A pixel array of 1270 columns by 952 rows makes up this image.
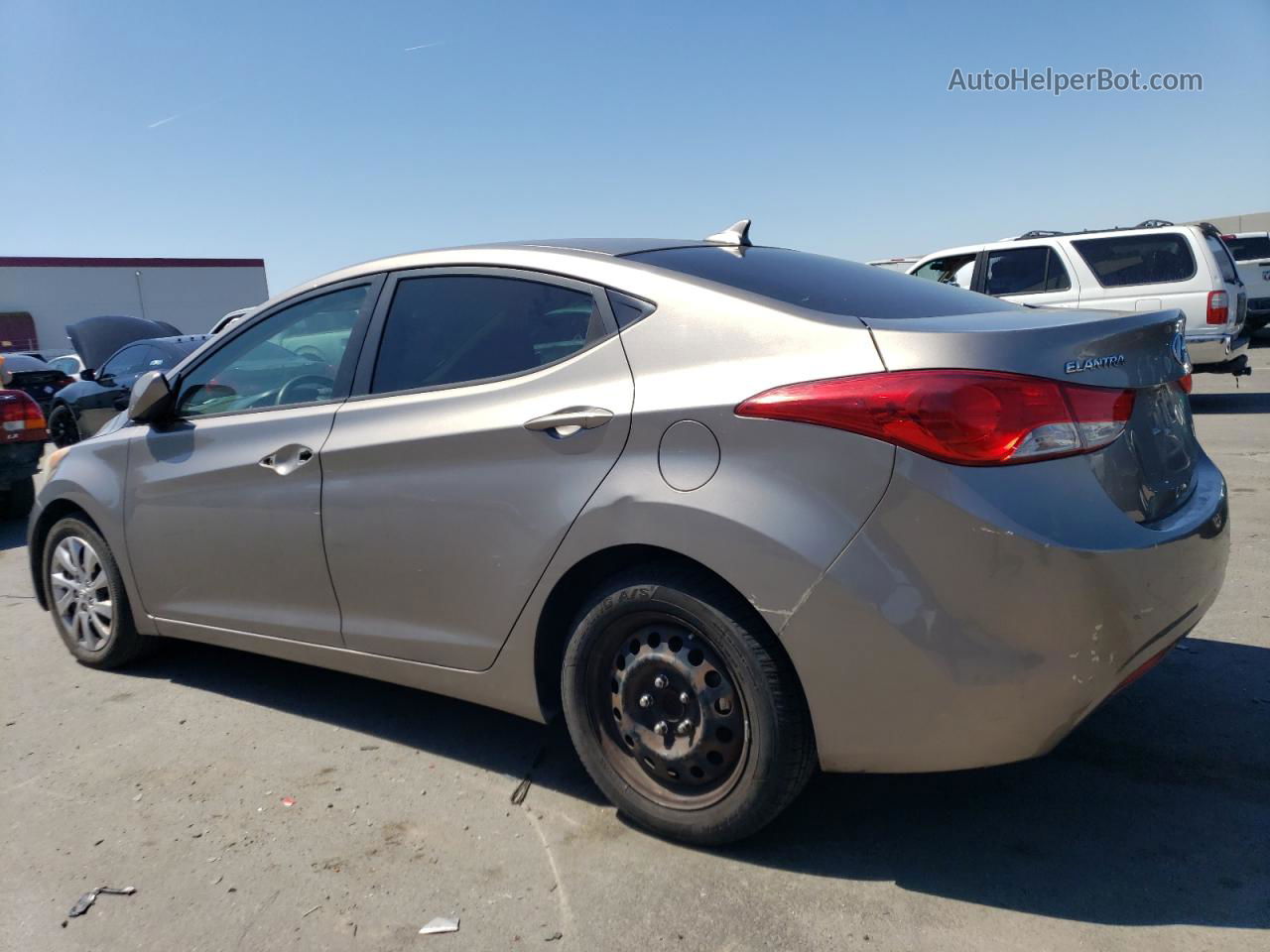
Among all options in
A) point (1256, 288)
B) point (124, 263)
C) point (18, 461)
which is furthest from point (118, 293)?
point (1256, 288)

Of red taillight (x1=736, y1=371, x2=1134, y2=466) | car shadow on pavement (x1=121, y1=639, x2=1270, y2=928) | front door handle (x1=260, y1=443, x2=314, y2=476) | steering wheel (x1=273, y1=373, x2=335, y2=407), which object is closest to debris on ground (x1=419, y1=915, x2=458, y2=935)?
car shadow on pavement (x1=121, y1=639, x2=1270, y2=928)

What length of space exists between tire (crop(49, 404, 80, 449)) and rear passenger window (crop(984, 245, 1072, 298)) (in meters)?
11.8

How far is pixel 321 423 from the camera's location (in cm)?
360

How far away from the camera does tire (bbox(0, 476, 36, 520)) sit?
892 centimetres

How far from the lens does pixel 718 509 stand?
2.59m

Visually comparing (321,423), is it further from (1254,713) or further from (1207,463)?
(1254,713)

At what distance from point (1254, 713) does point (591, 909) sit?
2410mm

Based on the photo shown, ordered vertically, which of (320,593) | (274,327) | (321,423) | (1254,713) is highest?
(274,327)

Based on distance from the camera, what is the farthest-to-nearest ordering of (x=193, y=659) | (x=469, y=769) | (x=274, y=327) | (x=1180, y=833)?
(x=193, y=659)
(x=274, y=327)
(x=469, y=769)
(x=1180, y=833)

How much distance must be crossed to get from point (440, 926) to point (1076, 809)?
1.80 meters

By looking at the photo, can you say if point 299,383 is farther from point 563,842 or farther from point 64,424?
point 64,424

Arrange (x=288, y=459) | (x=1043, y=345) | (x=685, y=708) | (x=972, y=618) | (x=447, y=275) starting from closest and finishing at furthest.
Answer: (x=972, y=618), (x=1043, y=345), (x=685, y=708), (x=447, y=275), (x=288, y=459)

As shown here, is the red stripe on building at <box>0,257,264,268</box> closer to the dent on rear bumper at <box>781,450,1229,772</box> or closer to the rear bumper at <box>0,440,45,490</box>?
the rear bumper at <box>0,440,45,490</box>

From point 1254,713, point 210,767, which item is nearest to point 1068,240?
point 1254,713
